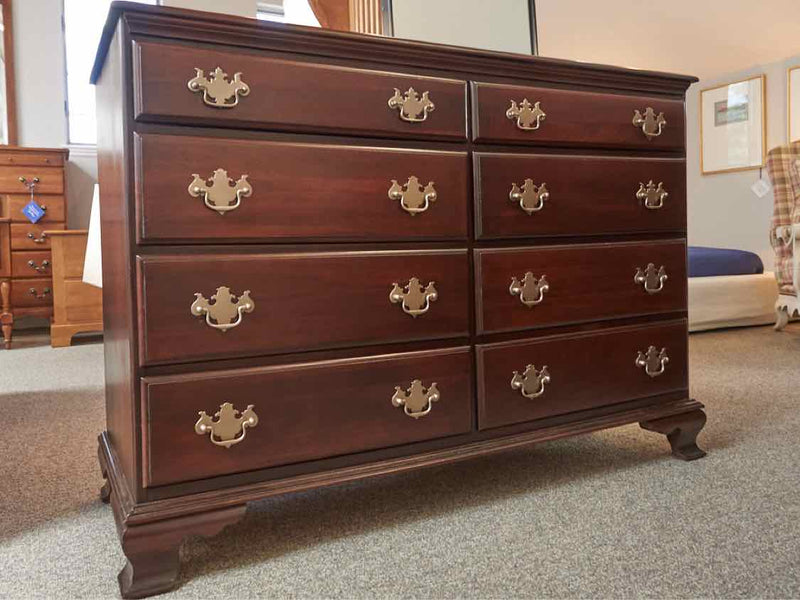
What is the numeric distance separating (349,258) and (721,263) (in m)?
3.64

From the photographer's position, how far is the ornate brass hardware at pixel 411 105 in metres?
1.28

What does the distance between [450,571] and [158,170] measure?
839 mm

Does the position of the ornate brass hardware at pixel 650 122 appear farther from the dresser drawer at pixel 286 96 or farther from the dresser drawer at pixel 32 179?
the dresser drawer at pixel 32 179

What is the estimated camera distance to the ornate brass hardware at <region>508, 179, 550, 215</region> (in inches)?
55.7

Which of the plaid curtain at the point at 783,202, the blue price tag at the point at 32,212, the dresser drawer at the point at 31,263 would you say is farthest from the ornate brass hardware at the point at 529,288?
the blue price tag at the point at 32,212

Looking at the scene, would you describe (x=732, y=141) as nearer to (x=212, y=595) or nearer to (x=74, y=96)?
(x=74, y=96)

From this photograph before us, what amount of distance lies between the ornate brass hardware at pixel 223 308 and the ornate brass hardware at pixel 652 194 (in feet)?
3.31

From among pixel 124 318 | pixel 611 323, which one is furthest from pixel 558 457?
pixel 124 318

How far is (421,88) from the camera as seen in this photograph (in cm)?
130

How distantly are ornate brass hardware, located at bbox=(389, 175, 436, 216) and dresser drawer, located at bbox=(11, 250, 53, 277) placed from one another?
139 inches

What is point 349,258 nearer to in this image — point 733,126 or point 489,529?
point 489,529

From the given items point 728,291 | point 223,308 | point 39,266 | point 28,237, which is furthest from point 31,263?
point 728,291

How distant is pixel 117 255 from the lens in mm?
1191

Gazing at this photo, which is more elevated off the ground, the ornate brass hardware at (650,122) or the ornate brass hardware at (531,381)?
the ornate brass hardware at (650,122)
